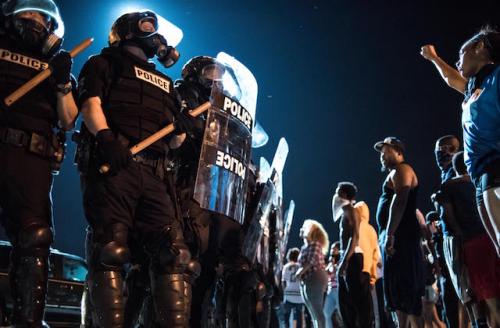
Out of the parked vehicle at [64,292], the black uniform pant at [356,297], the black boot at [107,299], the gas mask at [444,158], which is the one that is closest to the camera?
the black boot at [107,299]

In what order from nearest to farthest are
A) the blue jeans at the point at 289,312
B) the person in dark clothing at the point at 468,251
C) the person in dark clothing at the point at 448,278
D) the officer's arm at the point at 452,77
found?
1. the officer's arm at the point at 452,77
2. the person in dark clothing at the point at 468,251
3. the person in dark clothing at the point at 448,278
4. the blue jeans at the point at 289,312

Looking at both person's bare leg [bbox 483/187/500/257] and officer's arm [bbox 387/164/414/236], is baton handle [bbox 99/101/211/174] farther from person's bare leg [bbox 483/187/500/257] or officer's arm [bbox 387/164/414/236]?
Answer: officer's arm [bbox 387/164/414/236]

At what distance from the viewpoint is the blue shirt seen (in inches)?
98.0

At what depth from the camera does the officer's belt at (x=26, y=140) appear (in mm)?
2543

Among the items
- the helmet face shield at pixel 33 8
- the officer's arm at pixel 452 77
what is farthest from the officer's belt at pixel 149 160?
the officer's arm at pixel 452 77

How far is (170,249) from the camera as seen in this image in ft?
8.21

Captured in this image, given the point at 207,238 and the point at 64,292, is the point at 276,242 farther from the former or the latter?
the point at 64,292

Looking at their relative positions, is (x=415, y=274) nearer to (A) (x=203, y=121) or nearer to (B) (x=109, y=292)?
(A) (x=203, y=121)

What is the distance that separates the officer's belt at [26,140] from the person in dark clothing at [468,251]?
2971mm

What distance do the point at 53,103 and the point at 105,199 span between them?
0.71m

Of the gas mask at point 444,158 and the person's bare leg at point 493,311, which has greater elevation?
the gas mask at point 444,158

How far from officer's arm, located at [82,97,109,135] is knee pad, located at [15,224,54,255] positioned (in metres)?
0.55

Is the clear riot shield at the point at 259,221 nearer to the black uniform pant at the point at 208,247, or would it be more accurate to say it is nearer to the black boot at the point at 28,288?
the black uniform pant at the point at 208,247

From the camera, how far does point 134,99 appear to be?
273cm
